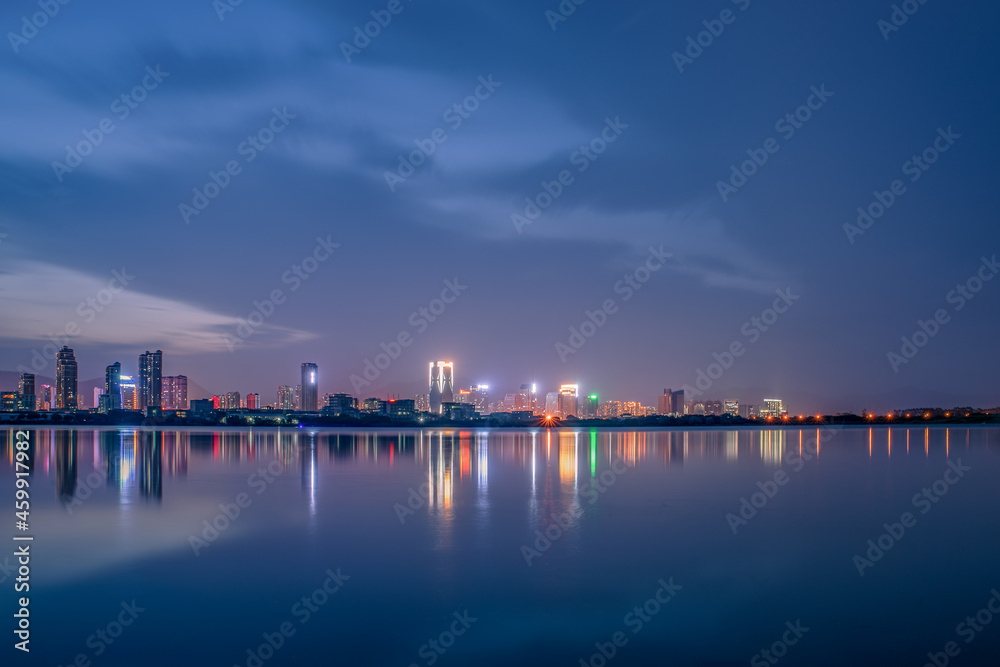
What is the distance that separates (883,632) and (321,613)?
8219 millimetres

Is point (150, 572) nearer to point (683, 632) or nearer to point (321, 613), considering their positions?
point (321, 613)

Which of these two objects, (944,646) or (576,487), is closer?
(944,646)

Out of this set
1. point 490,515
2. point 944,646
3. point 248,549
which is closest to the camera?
point 944,646

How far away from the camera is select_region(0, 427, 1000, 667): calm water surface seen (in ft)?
29.7

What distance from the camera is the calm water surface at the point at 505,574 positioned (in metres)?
9.05

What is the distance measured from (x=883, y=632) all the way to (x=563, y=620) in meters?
4.52

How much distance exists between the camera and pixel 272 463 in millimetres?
37156

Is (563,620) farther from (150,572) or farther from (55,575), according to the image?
(55,575)

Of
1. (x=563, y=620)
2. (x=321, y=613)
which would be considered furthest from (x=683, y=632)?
(x=321, y=613)

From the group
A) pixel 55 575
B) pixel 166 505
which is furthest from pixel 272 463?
pixel 55 575

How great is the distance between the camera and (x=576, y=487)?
2536cm

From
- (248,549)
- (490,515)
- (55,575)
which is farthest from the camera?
(490,515)

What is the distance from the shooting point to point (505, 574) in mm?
12469

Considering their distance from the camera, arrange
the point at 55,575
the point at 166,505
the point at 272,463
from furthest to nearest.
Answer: the point at 272,463 < the point at 166,505 < the point at 55,575
